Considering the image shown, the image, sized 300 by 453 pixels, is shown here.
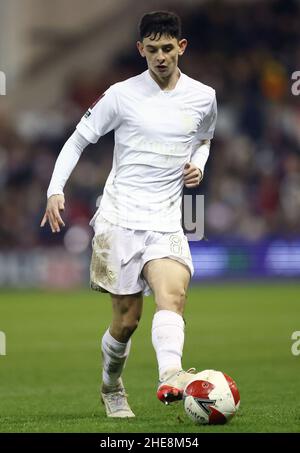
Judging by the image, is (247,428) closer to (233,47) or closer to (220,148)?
(220,148)

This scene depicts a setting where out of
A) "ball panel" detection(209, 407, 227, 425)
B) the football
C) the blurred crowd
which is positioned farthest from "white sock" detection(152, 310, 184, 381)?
the blurred crowd

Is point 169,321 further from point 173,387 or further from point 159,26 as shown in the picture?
point 159,26

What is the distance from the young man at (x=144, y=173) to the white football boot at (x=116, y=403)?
30mm

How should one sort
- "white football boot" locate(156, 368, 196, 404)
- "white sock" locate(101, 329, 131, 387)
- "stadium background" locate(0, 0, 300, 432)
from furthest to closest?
"stadium background" locate(0, 0, 300, 432), "white sock" locate(101, 329, 131, 387), "white football boot" locate(156, 368, 196, 404)

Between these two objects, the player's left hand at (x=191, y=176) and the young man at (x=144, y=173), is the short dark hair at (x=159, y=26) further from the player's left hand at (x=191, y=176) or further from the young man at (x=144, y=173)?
the player's left hand at (x=191, y=176)

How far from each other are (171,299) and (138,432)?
31.2 inches

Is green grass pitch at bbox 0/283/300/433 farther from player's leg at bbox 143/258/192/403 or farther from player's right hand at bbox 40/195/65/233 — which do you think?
player's right hand at bbox 40/195/65/233

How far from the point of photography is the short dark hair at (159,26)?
262 inches

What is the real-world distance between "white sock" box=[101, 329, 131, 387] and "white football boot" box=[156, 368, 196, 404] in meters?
0.87

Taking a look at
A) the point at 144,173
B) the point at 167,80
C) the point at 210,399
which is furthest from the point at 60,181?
the point at 210,399

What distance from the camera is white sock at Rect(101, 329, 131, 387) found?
704cm

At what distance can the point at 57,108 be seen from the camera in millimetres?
25109

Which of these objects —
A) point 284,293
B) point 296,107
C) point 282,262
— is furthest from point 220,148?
point 284,293

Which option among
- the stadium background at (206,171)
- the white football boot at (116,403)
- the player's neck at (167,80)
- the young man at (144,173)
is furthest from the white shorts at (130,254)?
the stadium background at (206,171)
